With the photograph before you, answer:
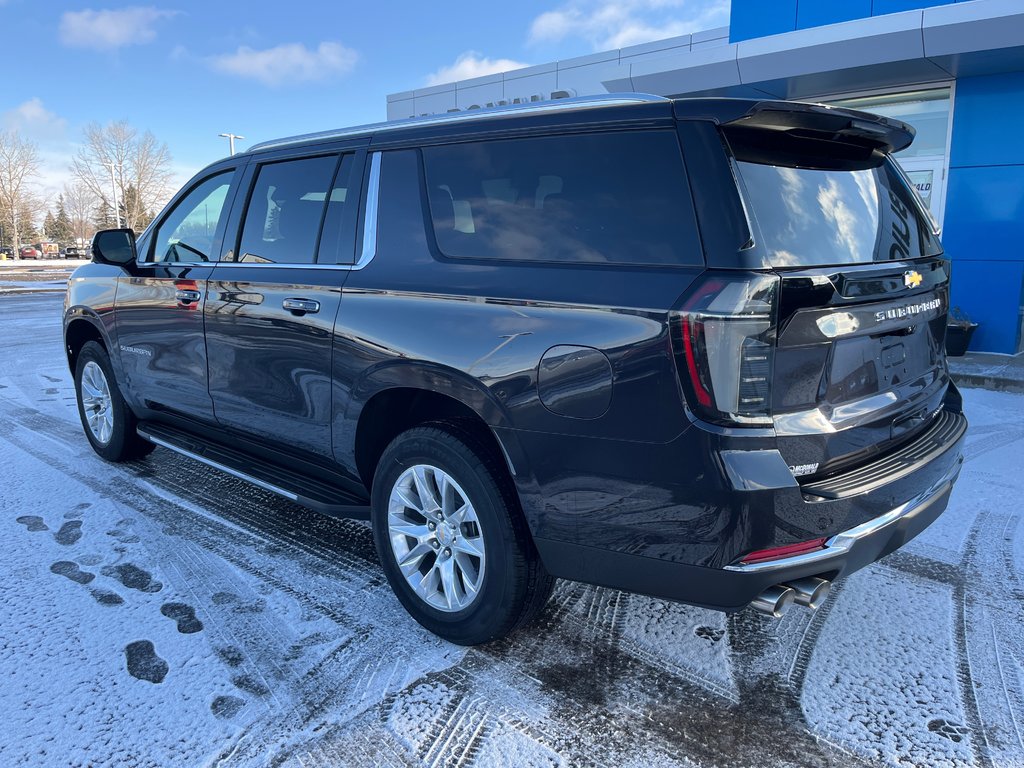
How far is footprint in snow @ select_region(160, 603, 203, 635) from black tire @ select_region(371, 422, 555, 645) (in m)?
0.93

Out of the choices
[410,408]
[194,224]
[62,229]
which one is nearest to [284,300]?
[410,408]

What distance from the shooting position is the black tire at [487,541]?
2.57 metres

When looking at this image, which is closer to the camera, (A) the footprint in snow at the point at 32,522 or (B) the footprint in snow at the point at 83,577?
(B) the footprint in snow at the point at 83,577

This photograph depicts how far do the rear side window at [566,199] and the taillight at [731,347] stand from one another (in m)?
0.17

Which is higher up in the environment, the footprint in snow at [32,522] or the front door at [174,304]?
the front door at [174,304]

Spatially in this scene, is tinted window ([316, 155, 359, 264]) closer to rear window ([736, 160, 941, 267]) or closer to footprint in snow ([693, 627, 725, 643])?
rear window ([736, 160, 941, 267])

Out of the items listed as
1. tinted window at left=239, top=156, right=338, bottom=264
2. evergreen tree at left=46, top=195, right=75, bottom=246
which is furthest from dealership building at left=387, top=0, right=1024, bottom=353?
evergreen tree at left=46, top=195, right=75, bottom=246

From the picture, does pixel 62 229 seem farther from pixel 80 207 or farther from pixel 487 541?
pixel 487 541

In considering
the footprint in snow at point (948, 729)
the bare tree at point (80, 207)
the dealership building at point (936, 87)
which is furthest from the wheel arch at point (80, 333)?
the bare tree at point (80, 207)

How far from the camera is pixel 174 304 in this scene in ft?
13.4

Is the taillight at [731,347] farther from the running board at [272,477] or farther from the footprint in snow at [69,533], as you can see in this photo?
the footprint in snow at [69,533]

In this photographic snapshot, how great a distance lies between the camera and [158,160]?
59594mm

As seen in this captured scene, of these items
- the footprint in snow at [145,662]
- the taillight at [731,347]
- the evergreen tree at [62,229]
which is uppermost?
the evergreen tree at [62,229]

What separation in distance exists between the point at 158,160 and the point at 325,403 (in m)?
65.7
